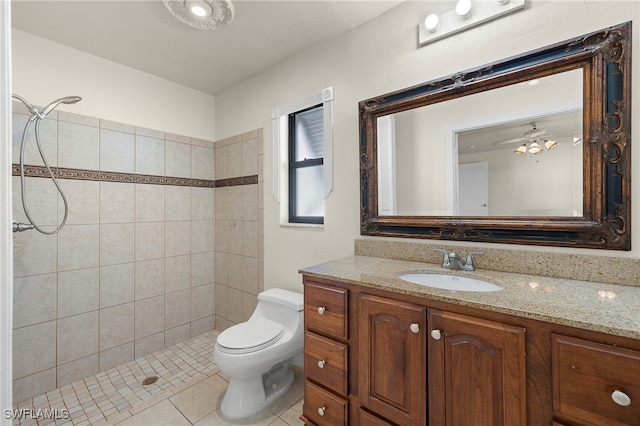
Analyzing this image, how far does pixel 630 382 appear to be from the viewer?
0.72 metres

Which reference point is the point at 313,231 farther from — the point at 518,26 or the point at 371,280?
the point at 518,26

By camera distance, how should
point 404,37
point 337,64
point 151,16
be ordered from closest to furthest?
point 404,37 < point 151,16 < point 337,64

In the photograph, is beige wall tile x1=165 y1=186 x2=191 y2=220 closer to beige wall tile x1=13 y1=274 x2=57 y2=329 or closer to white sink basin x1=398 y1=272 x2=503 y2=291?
beige wall tile x1=13 y1=274 x2=57 y2=329

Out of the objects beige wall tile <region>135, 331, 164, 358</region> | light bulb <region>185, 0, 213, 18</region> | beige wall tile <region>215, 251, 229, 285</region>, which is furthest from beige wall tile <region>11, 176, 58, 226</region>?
light bulb <region>185, 0, 213, 18</region>

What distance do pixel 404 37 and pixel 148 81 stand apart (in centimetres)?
220

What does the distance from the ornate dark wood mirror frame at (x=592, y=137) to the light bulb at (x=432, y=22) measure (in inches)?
11.9

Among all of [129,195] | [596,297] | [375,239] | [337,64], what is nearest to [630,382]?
[596,297]

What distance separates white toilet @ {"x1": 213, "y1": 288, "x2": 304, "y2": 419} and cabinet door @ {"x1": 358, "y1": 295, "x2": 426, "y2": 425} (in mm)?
674

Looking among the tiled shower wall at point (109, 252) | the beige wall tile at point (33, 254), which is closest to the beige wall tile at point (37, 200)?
the tiled shower wall at point (109, 252)

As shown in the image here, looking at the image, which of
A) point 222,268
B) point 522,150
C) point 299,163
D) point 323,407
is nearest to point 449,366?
point 323,407

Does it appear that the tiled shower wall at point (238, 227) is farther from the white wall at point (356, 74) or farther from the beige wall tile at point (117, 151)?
the beige wall tile at point (117, 151)

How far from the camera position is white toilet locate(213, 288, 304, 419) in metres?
1.61

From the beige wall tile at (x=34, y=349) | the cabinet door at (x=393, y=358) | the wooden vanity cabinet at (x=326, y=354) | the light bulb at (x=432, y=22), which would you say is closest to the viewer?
the cabinet door at (x=393, y=358)

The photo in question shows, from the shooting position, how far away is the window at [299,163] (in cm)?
224
